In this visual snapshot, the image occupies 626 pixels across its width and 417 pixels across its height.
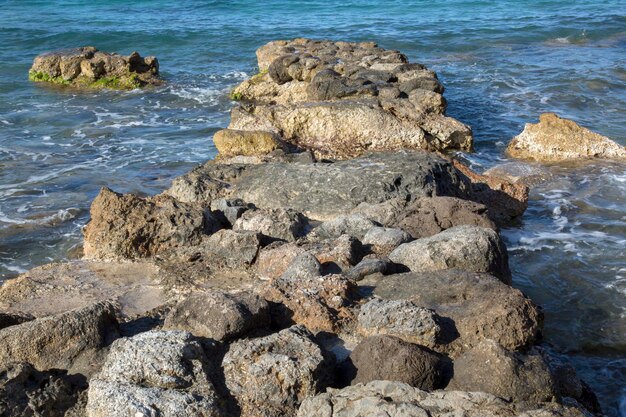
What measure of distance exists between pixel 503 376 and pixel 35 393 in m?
2.67

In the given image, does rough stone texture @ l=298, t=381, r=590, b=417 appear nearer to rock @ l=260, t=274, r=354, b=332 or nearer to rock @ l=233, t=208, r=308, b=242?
rock @ l=260, t=274, r=354, b=332

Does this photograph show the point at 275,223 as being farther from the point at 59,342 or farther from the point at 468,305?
the point at 59,342

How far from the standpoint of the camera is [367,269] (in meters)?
5.70

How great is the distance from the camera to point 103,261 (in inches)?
262

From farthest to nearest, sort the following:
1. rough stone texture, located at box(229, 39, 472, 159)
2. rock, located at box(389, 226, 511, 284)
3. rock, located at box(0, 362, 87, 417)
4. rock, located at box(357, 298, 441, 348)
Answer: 1. rough stone texture, located at box(229, 39, 472, 159)
2. rock, located at box(389, 226, 511, 284)
3. rock, located at box(357, 298, 441, 348)
4. rock, located at box(0, 362, 87, 417)

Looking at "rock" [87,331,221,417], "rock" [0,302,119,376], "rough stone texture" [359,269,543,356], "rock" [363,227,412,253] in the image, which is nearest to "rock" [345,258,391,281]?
"rough stone texture" [359,269,543,356]

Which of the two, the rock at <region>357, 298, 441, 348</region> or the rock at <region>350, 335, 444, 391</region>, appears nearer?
the rock at <region>350, 335, 444, 391</region>

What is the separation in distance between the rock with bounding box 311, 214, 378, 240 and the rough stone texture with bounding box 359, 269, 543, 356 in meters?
1.29

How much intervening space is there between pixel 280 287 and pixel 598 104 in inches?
481

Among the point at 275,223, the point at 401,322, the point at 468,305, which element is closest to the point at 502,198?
the point at 275,223

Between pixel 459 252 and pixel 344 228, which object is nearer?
pixel 459 252

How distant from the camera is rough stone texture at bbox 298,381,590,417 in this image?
3.65 metres

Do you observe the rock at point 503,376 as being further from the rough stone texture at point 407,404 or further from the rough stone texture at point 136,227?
the rough stone texture at point 136,227

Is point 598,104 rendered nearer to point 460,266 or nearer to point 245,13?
point 460,266
